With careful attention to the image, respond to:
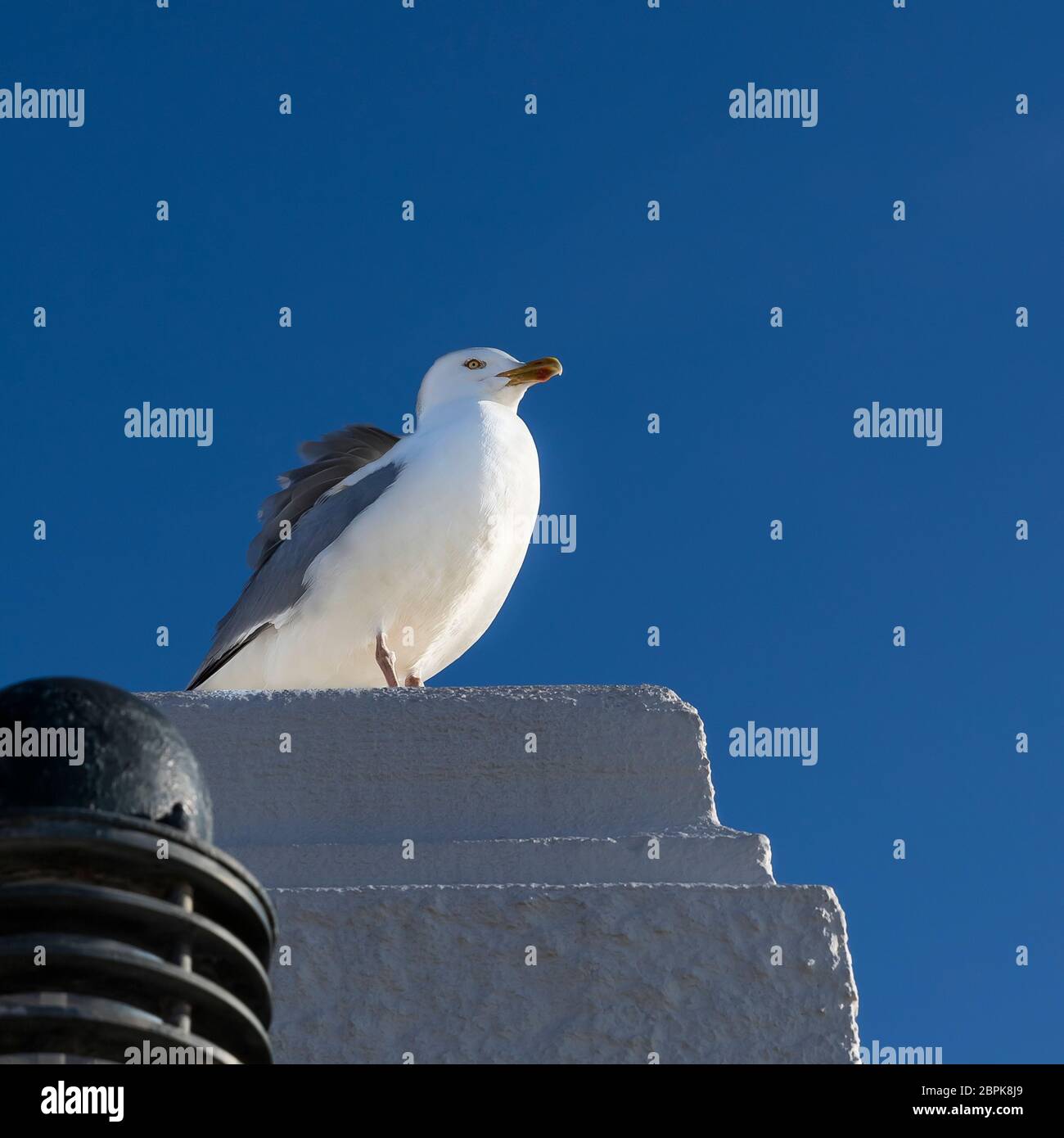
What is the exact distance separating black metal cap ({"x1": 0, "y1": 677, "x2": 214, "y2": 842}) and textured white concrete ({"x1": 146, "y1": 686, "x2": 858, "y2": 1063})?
177cm

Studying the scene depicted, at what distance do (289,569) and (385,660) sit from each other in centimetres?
71

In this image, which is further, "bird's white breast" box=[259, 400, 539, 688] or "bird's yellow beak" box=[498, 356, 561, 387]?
"bird's yellow beak" box=[498, 356, 561, 387]

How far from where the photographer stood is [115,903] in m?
1.68

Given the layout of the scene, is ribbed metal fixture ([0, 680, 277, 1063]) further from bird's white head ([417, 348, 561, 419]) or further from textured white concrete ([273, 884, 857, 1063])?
bird's white head ([417, 348, 561, 419])

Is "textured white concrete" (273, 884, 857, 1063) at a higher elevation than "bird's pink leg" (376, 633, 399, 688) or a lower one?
lower

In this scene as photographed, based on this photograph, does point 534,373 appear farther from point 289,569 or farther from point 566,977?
point 566,977

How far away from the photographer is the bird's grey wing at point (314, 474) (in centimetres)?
709

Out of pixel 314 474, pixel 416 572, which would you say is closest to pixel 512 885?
pixel 416 572

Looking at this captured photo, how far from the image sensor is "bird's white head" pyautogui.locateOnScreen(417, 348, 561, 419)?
7.36 meters

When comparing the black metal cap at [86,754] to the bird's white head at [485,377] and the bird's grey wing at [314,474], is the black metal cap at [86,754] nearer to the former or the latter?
the bird's grey wing at [314,474]

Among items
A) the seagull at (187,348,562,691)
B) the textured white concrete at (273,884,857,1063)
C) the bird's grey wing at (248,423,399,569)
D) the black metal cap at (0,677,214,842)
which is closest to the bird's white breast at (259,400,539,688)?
the seagull at (187,348,562,691)
